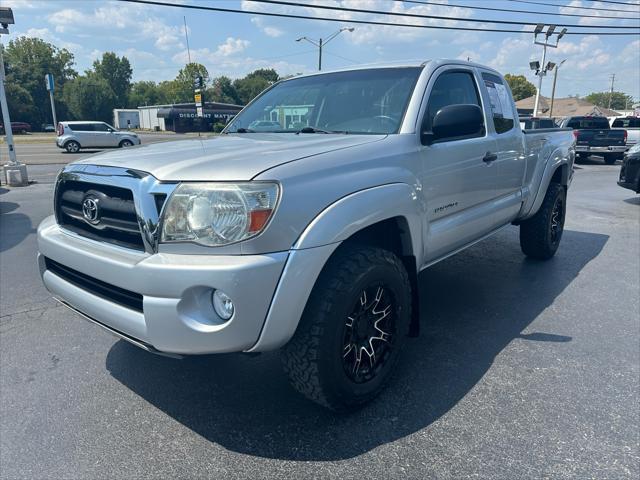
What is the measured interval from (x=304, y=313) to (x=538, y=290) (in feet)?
10.2

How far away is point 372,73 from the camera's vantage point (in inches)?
138

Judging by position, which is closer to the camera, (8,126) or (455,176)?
(455,176)

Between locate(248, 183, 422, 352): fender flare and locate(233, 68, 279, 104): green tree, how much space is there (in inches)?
3807

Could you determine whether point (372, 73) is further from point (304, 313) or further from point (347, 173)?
point (304, 313)

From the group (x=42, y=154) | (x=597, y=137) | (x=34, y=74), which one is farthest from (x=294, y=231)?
(x=34, y=74)

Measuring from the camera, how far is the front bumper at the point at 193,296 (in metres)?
1.98

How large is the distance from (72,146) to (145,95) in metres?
95.7

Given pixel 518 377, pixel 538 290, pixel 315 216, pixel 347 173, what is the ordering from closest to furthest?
1. pixel 315 216
2. pixel 347 173
3. pixel 518 377
4. pixel 538 290

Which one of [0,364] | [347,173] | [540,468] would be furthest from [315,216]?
[0,364]

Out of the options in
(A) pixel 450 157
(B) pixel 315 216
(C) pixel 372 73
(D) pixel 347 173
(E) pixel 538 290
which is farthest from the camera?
(E) pixel 538 290

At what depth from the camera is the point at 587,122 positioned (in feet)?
61.3

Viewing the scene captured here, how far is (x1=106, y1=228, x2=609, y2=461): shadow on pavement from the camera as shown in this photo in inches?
95.8

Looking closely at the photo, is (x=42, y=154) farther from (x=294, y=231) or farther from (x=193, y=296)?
(x=294, y=231)

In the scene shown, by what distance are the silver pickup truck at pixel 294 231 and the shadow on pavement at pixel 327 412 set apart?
7.6 inches
